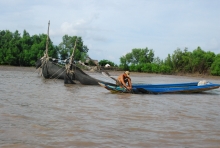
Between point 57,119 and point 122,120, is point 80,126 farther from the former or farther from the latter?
point 122,120

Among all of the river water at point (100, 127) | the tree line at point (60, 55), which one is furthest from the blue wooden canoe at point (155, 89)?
the tree line at point (60, 55)

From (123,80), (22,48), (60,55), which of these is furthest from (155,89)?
(60,55)

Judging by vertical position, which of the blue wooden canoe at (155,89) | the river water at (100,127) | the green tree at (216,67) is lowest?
the river water at (100,127)

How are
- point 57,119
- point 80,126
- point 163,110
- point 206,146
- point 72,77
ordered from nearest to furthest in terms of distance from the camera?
1. point 206,146
2. point 80,126
3. point 57,119
4. point 163,110
5. point 72,77

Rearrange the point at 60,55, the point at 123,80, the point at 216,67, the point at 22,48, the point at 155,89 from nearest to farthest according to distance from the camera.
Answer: the point at 123,80 < the point at 155,89 < the point at 216,67 < the point at 22,48 < the point at 60,55

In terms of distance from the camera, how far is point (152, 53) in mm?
52188

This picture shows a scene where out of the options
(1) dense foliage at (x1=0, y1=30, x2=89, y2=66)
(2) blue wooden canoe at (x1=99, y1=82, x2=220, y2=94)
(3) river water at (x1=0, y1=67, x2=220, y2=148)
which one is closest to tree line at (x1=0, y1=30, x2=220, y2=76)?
(1) dense foliage at (x1=0, y1=30, x2=89, y2=66)

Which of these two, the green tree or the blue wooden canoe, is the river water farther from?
the green tree

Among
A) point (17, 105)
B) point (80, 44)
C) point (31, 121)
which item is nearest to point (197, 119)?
point (31, 121)

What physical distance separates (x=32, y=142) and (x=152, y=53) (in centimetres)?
4877

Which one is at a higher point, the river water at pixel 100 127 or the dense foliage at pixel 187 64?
the dense foliage at pixel 187 64

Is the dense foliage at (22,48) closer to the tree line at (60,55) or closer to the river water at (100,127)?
the tree line at (60,55)

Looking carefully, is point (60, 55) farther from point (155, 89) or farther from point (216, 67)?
A: point (155, 89)

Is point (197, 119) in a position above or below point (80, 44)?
below
